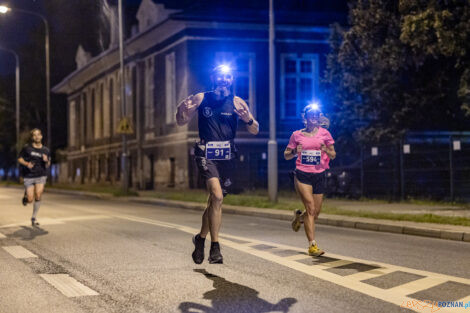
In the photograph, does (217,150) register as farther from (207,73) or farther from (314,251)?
(207,73)

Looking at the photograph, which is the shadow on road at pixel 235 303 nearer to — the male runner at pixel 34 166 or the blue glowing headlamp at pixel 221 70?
the blue glowing headlamp at pixel 221 70

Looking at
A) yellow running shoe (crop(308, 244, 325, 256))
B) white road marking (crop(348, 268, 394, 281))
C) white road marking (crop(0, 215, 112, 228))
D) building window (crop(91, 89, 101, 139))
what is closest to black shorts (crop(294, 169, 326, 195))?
yellow running shoe (crop(308, 244, 325, 256))

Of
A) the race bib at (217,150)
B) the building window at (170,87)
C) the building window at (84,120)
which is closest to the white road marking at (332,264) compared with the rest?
the race bib at (217,150)

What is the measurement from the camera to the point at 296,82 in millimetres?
38281

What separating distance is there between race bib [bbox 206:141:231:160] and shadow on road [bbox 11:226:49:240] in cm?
532

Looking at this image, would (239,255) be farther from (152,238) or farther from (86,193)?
(86,193)

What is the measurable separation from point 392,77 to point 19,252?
58.2ft

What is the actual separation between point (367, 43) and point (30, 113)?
174 ft

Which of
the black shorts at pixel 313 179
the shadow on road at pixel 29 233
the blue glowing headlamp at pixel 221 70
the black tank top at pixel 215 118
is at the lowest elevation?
the shadow on road at pixel 29 233

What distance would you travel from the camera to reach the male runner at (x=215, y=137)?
7.58 metres

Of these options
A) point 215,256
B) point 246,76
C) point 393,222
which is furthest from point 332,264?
point 246,76

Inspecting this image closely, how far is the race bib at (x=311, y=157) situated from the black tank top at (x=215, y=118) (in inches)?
66.7

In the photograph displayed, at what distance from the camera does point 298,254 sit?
9.32 meters

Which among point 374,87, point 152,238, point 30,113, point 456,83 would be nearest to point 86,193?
point 374,87
